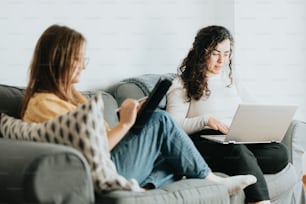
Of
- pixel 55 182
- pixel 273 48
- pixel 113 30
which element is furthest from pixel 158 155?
pixel 273 48

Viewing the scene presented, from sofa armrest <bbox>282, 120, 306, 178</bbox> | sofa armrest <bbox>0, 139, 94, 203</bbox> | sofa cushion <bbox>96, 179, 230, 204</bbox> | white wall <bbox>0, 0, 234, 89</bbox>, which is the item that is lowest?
sofa armrest <bbox>282, 120, 306, 178</bbox>

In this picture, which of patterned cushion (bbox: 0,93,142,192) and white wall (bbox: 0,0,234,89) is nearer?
patterned cushion (bbox: 0,93,142,192)

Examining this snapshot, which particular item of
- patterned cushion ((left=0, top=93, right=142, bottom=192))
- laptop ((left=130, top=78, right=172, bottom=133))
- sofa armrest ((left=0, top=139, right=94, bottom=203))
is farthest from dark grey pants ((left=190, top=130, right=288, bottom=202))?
sofa armrest ((left=0, top=139, right=94, bottom=203))

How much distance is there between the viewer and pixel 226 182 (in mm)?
1719

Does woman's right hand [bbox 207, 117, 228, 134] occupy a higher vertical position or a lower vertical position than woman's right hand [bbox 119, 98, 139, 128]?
lower

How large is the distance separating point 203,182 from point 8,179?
23.5 inches

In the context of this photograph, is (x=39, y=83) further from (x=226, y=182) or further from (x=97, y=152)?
(x=226, y=182)

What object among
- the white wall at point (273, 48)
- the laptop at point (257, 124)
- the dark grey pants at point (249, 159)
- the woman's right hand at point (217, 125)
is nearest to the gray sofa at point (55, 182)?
the dark grey pants at point (249, 159)

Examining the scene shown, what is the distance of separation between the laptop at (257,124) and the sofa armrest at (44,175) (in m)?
0.76

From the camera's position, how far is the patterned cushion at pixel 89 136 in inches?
51.1

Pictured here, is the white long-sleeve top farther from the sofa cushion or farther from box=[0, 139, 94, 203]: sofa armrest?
box=[0, 139, 94, 203]: sofa armrest

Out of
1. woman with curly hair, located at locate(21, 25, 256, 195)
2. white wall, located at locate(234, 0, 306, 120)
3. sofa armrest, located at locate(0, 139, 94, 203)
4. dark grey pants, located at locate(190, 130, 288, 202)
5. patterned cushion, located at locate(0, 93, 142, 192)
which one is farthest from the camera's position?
white wall, located at locate(234, 0, 306, 120)

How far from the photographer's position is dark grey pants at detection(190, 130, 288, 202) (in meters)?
1.81

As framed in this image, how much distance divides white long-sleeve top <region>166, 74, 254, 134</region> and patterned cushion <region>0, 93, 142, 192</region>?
752mm
